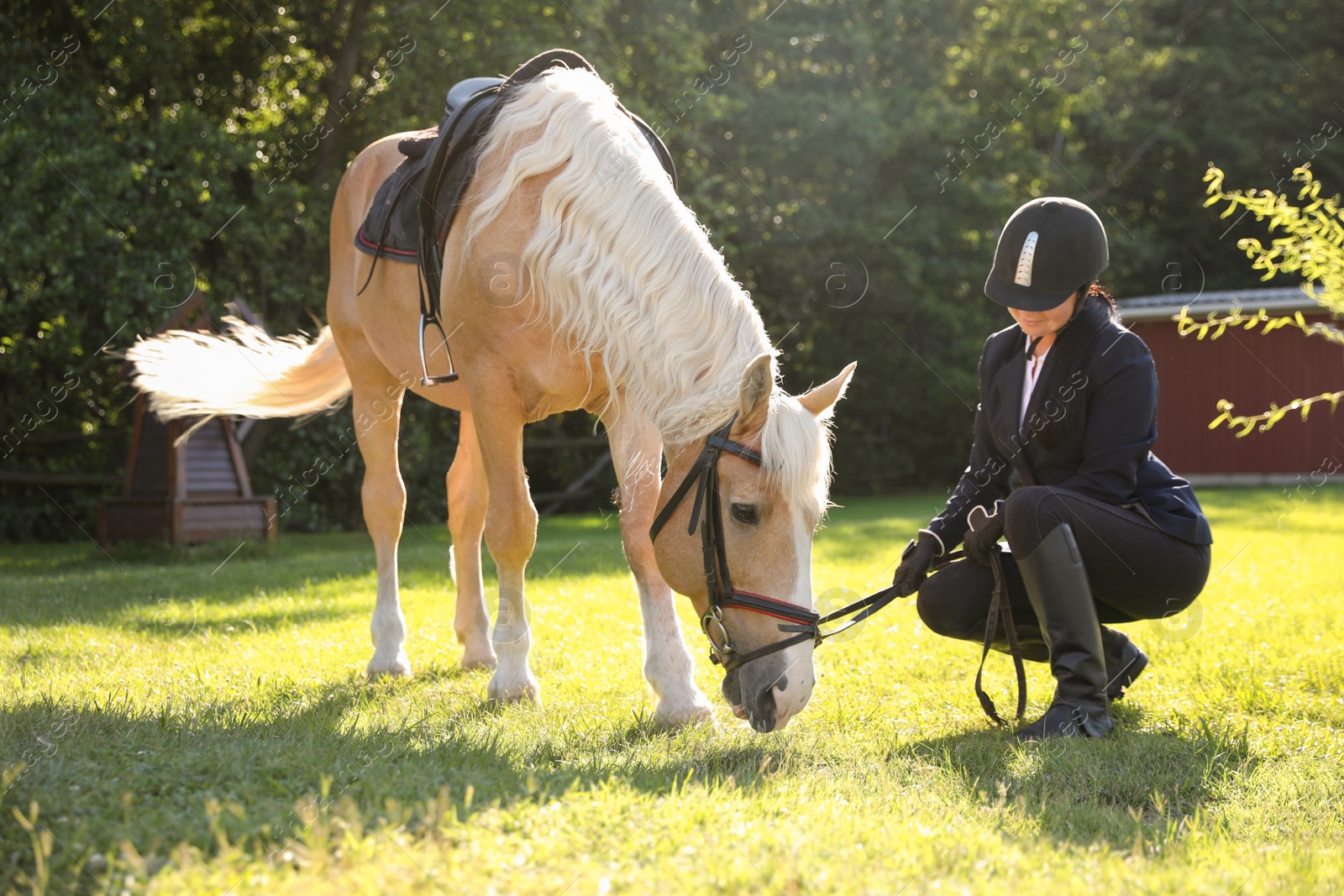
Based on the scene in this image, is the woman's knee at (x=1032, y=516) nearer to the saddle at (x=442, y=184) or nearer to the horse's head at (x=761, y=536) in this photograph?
the horse's head at (x=761, y=536)

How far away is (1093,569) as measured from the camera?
335 centimetres

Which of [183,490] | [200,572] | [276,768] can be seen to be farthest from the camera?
[183,490]

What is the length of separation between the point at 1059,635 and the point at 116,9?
466 inches

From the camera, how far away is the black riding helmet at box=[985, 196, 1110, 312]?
330cm

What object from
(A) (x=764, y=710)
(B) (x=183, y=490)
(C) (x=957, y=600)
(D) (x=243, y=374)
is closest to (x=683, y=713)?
(A) (x=764, y=710)

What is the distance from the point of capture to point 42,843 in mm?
1909

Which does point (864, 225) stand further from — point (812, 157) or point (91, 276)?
point (91, 276)

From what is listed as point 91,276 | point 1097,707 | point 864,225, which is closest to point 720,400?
point 1097,707

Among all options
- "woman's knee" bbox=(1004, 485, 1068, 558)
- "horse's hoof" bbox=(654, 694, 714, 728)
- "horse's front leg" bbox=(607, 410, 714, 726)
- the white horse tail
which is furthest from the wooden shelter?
"woman's knee" bbox=(1004, 485, 1068, 558)

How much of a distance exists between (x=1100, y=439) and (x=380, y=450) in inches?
127

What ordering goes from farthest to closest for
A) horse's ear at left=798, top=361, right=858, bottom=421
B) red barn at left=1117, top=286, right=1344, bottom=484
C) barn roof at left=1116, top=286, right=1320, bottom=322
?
red barn at left=1117, top=286, right=1344, bottom=484
barn roof at left=1116, top=286, right=1320, bottom=322
horse's ear at left=798, top=361, right=858, bottom=421

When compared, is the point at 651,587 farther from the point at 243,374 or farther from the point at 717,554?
the point at 243,374

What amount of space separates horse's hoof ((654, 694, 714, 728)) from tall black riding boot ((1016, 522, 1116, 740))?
1.00m

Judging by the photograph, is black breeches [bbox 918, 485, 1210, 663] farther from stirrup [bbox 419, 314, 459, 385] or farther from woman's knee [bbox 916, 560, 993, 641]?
stirrup [bbox 419, 314, 459, 385]
